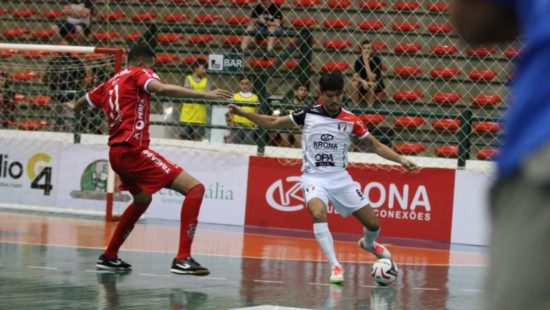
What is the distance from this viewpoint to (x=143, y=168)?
944 centimetres

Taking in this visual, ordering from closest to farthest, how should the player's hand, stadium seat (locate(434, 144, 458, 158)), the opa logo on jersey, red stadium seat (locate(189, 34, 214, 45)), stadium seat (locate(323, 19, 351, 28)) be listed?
1. the player's hand
2. the opa logo on jersey
3. stadium seat (locate(434, 144, 458, 158))
4. stadium seat (locate(323, 19, 351, 28))
5. red stadium seat (locate(189, 34, 214, 45))

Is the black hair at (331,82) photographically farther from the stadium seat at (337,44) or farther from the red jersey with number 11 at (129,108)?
the stadium seat at (337,44)

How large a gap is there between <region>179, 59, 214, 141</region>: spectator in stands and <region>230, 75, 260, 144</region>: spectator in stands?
55 centimetres

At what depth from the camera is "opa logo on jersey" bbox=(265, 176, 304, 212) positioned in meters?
15.2

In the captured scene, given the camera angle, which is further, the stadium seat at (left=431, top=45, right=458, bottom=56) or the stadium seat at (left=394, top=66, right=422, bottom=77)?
the stadium seat at (left=394, top=66, right=422, bottom=77)

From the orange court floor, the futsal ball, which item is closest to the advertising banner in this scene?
the orange court floor

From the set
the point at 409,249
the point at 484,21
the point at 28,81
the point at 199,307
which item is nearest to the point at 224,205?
the point at 409,249

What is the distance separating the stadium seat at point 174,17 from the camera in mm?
18531

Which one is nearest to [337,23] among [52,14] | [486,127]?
[486,127]

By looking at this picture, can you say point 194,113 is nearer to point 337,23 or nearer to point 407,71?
point 337,23

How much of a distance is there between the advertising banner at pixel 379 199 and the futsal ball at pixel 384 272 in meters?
5.46

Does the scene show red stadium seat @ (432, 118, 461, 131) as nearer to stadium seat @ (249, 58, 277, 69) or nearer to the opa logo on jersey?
the opa logo on jersey

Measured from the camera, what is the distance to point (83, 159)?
1627 centimetres

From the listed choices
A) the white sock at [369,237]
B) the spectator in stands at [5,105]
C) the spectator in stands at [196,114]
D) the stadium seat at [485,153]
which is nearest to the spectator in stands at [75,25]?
the spectator in stands at [5,105]
